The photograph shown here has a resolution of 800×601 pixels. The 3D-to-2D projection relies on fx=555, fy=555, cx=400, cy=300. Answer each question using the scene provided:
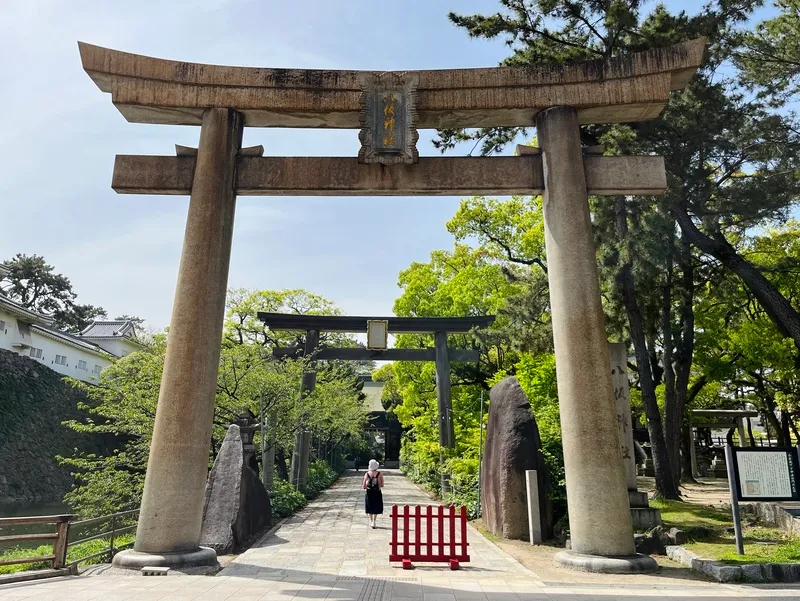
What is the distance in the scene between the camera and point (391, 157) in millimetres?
8844

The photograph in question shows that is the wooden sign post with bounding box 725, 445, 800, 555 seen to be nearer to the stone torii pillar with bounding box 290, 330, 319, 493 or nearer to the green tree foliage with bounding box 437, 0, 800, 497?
the green tree foliage with bounding box 437, 0, 800, 497

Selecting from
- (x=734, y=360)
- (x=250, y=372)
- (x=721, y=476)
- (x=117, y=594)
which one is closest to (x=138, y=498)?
(x=250, y=372)

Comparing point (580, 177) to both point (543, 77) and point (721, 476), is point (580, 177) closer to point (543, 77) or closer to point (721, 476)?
point (543, 77)

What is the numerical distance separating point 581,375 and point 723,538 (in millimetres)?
5083

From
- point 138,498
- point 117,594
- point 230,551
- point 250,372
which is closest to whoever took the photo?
point 117,594

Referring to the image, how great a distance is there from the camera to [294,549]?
9695mm

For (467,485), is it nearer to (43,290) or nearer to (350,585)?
(350,585)

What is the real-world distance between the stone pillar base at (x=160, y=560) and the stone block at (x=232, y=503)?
6.14 ft

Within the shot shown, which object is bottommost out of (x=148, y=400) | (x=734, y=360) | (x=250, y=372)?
(x=148, y=400)

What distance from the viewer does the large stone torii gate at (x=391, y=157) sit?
820 centimetres

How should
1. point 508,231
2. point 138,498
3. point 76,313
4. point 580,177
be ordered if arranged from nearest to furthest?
point 580,177 < point 138,498 < point 508,231 < point 76,313

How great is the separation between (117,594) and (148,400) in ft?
25.1

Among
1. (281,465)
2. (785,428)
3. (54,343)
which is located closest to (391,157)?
(281,465)

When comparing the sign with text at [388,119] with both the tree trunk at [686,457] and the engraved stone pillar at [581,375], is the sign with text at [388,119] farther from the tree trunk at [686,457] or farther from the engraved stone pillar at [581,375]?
the tree trunk at [686,457]
